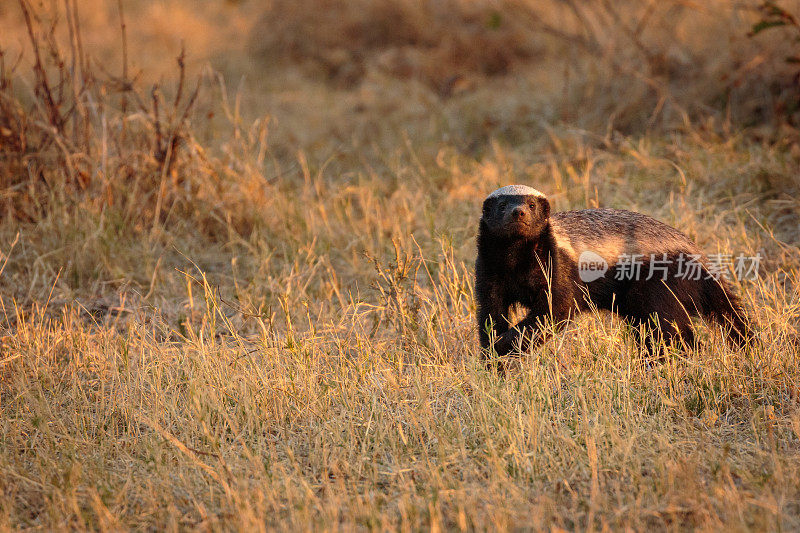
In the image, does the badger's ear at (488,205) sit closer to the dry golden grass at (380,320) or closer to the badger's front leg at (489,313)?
the badger's front leg at (489,313)

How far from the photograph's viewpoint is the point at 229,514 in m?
2.62

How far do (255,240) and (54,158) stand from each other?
5.13 feet

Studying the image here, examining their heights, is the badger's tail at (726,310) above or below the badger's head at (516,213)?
below

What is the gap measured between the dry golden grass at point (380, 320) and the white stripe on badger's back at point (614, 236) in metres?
0.41

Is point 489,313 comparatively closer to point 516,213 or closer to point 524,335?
point 524,335

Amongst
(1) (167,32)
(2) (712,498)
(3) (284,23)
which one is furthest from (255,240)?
(1) (167,32)

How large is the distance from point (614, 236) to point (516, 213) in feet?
2.21

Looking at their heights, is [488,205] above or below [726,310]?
above

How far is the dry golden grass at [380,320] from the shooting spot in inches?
107

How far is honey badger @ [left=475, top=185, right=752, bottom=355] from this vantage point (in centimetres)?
379

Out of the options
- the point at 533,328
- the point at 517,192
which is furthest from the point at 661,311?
the point at 517,192

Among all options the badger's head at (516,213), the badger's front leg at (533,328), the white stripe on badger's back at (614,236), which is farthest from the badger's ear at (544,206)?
the badger's front leg at (533,328)

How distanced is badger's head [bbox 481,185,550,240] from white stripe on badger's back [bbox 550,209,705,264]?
207 mm

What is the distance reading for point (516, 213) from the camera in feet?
11.8
